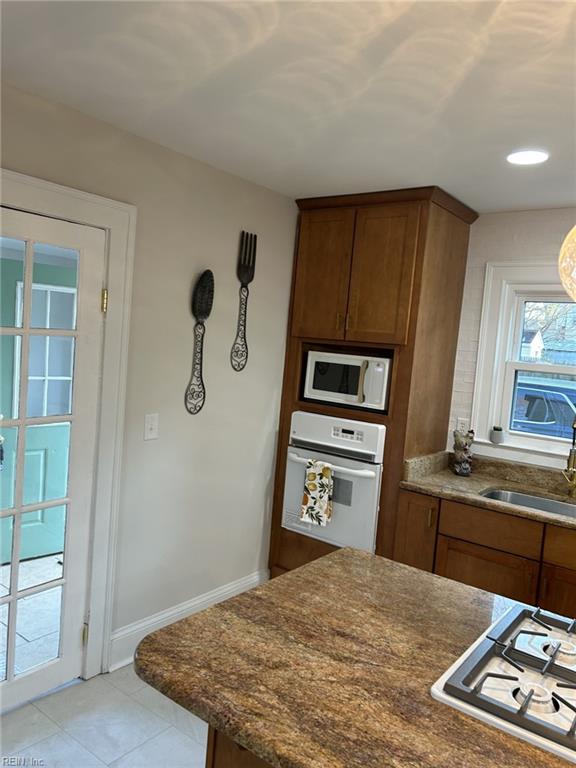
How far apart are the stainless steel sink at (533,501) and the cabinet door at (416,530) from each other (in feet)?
0.99


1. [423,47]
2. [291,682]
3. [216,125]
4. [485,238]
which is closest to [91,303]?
[216,125]

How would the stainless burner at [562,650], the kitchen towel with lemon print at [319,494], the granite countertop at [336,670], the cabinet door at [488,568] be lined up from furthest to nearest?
the kitchen towel with lemon print at [319,494]
the cabinet door at [488,568]
the stainless burner at [562,650]
the granite countertop at [336,670]

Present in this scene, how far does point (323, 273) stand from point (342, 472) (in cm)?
113

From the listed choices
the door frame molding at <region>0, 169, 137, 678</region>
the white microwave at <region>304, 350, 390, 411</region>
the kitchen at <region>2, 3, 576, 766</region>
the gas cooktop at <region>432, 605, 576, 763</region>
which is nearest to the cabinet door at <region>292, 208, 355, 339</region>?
the kitchen at <region>2, 3, 576, 766</region>

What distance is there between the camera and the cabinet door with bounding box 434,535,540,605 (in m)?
2.66

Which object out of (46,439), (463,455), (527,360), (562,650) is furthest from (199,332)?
(562,650)

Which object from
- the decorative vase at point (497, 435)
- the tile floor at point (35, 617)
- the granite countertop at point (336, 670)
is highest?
the decorative vase at point (497, 435)

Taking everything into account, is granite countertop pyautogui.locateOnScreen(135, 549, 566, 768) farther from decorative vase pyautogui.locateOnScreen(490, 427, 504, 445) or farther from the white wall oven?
decorative vase pyautogui.locateOnScreen(490, 427, 504, 445)

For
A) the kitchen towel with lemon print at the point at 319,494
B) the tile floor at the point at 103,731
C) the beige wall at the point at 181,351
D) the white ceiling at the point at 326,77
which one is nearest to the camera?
the white ceiling at the point at 326,77

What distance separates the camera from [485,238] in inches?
131

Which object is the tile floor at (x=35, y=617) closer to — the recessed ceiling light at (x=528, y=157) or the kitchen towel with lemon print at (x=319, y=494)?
the kitchen towel with lemon print at (x=319, y=494)

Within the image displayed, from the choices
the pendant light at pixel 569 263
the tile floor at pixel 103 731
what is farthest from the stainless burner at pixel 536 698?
the tile floor at pixel 103 731

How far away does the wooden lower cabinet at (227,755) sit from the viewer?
121 centimetres

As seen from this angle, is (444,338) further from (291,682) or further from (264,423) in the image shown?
(291,682)
